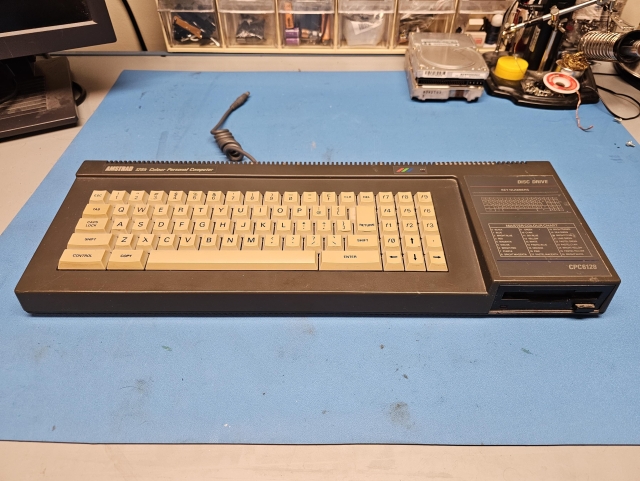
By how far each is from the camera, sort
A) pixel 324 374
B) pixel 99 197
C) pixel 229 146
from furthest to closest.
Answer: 1. pixel 229 146
2. pixel 99 197
3. pixel 324 374

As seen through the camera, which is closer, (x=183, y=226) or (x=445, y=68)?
(x=183, y=226)

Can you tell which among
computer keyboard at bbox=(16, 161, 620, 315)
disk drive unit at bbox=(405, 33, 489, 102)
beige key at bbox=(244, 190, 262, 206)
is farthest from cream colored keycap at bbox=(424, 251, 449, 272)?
Result: disk drive unit at bbox=(405, 33, 489, 102)

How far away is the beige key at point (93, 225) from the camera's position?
0.53 m

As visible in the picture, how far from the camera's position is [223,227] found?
543 mm

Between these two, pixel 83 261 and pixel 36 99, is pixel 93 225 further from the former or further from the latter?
pixel 36 99

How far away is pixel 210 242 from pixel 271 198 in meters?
0.10

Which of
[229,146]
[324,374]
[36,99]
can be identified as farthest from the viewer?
[36,99]

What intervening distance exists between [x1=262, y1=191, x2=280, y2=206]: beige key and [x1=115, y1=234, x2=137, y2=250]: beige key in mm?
164

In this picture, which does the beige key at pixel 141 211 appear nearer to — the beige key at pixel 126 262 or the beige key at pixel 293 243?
the beige key at pixel 126 262

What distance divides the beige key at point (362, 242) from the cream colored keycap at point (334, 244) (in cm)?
1

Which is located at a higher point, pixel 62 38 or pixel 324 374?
pixel 62 38

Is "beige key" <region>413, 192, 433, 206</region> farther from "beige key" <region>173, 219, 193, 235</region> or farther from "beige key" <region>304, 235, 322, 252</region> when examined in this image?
"beige key" <region>173, 219, 193, 235</region>

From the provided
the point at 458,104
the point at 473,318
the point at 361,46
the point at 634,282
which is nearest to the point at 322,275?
the point at 473,318

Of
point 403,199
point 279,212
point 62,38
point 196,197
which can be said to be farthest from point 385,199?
point 62,38
